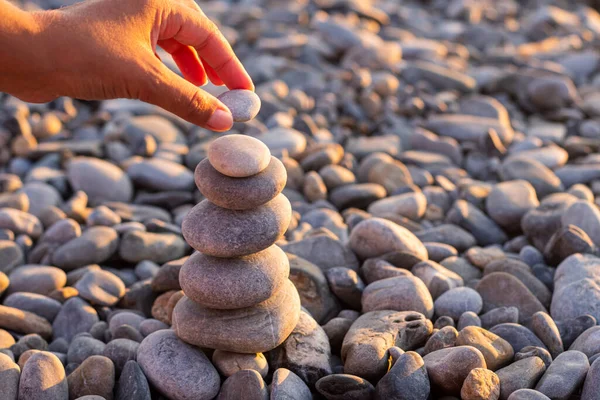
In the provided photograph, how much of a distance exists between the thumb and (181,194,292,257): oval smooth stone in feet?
1.25

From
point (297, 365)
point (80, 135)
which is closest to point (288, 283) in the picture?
point (297, 365)

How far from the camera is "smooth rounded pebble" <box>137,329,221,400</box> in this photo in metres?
2.79

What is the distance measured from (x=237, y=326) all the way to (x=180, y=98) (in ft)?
3.15

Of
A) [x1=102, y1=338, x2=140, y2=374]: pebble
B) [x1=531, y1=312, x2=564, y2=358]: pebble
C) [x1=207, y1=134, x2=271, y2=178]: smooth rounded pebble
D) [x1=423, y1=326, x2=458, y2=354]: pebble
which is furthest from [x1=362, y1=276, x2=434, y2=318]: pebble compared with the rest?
[x1=102, y1=338, x2=140, y2=374]: pebble

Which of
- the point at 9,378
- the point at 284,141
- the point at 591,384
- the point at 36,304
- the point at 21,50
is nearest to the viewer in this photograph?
the point at 21,50

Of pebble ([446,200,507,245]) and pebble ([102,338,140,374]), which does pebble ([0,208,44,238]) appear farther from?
pebble ([446,200,507,245])

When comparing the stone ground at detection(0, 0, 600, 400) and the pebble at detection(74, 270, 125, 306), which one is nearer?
the stone ground at detection(0, 0, 600, 400)

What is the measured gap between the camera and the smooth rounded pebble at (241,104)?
292 centimetres

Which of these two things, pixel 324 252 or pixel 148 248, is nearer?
pixel 324 252

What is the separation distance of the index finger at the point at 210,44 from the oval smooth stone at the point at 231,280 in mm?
869

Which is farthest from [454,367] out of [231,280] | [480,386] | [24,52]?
[24,52]

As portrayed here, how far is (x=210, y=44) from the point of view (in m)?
3.15

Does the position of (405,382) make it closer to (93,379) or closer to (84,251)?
(93,379)

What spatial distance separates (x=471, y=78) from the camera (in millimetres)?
7359
